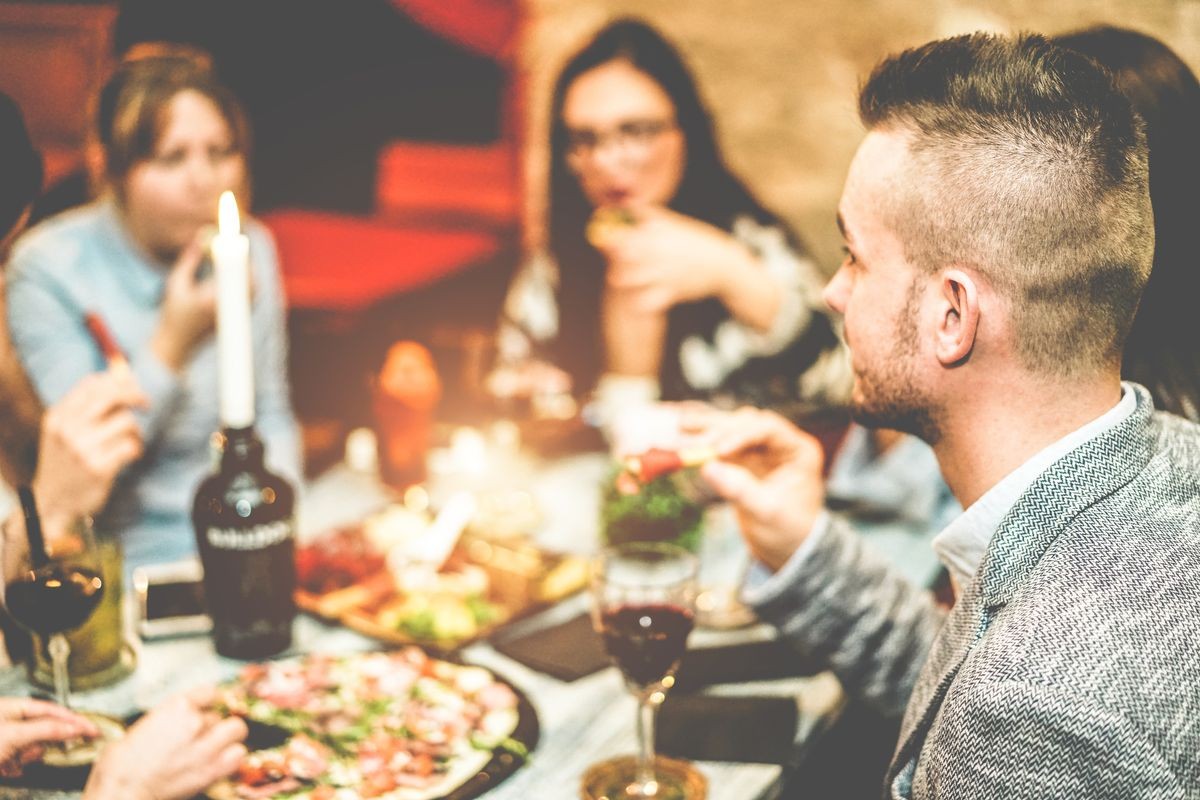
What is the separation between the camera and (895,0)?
3.17 metres

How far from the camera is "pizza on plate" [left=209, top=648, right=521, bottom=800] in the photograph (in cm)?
112

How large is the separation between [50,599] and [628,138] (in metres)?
2.25

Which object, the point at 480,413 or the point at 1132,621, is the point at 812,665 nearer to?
the point at 1132,621

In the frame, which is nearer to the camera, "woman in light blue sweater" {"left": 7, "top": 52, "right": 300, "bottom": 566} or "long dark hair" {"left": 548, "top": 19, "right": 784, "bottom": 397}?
"woman in light blue sweater" {"left": 7, "top": 52, "right": 300, "bottom": 566}

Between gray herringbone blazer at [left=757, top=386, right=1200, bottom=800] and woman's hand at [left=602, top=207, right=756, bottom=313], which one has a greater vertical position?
woman's hand at [left=602, top=207, right=756, bottom=313]

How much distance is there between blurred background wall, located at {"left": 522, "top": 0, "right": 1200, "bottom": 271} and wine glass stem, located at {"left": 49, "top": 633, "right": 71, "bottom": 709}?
2723 mm

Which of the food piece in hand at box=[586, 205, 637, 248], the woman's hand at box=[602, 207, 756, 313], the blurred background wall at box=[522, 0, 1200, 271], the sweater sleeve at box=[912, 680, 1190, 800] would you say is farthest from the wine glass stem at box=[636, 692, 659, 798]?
the blurred background wall at box=[522, 0, 1200, 271]

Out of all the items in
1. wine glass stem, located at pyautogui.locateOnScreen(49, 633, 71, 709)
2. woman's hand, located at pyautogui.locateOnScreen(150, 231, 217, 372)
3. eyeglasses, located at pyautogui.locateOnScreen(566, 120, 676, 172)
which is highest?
eyeglasses, located at pyautogui.locateOnScreen(566, 120, 676, 172)

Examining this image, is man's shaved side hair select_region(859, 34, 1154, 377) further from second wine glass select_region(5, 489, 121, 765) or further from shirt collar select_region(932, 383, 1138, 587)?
second wine glass select_region(5, 489, 121, 765)

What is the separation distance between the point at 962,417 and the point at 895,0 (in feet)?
7.86

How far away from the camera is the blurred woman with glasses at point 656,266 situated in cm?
267

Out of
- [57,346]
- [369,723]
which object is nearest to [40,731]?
[369,723]

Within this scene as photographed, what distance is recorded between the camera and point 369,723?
4.09 ft

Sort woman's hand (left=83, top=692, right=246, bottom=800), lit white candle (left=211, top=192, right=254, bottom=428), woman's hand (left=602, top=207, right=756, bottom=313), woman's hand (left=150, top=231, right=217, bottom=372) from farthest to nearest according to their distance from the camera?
woman's hand (left=602, top=207, right=756, bottom=313) < woman's hand (left=150, top=231, right=217, bottom=372) < lit white candle (left=211, top=192, right=254, bottom=428) < woman's hand (left=83, top=692, right=246, bottom=800)
